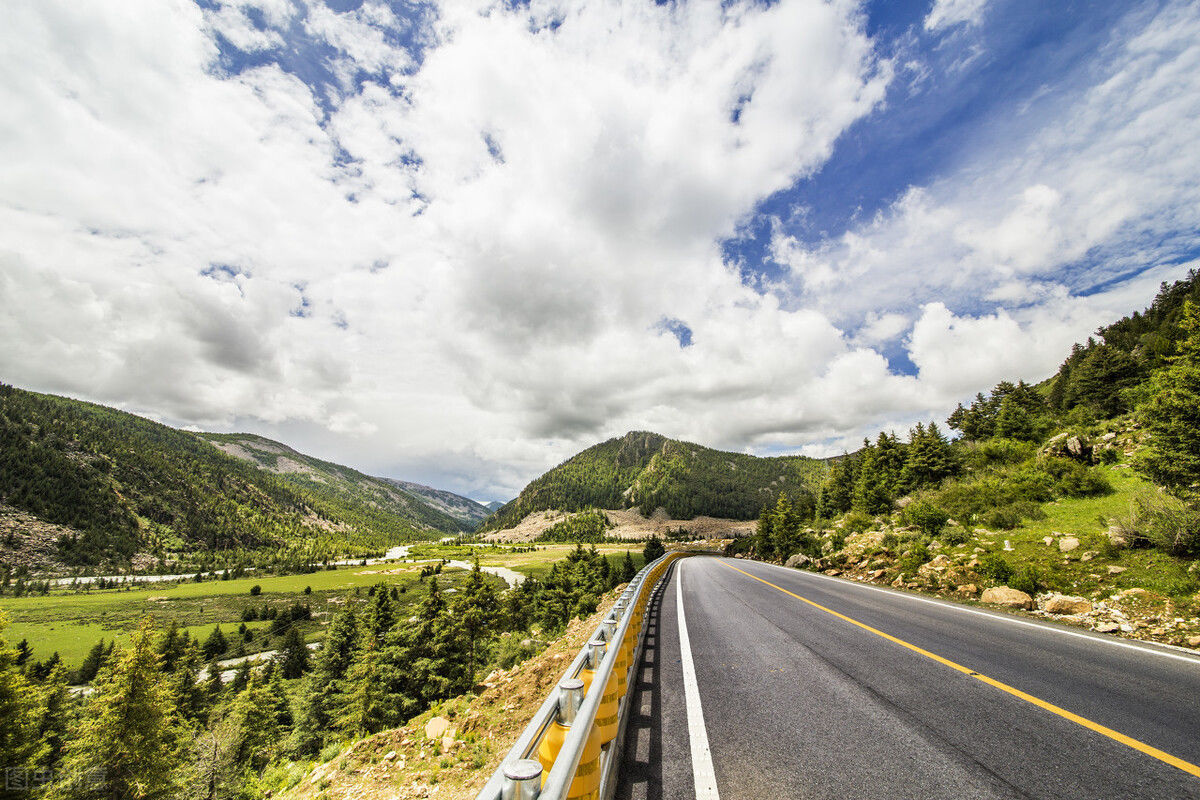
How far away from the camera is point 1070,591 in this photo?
33.0 feet

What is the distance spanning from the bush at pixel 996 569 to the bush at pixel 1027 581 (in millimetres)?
A: 287

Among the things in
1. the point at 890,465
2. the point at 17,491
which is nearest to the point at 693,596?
the point at 890,465

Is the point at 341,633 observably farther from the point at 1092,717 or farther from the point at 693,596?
the point at 1092,717

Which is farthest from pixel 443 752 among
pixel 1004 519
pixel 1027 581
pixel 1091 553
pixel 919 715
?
pixel 1004 519

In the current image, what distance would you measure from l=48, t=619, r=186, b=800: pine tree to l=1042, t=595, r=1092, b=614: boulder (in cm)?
3672

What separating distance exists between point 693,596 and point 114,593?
192197mm

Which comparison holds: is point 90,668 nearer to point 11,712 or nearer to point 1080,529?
point 11,712

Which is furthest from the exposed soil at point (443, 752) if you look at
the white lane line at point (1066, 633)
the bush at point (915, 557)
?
the bush at point (915, 557)

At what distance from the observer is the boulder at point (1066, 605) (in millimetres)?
9336

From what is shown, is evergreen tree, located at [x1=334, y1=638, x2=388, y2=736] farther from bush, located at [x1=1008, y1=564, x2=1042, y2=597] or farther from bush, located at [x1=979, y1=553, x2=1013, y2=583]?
bush, located at [x1=1008, y1=564, x2=1042, y2=597]

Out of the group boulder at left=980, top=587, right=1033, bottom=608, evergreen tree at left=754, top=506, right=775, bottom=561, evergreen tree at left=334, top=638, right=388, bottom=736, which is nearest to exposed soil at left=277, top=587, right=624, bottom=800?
boulder at left=980, top=587, right=1033, bottom=608

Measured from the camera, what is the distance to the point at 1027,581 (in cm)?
1080

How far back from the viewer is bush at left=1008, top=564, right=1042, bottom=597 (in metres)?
10.7

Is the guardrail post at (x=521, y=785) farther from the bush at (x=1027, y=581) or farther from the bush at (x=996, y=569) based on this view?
the bush at (x=996, y=569)
